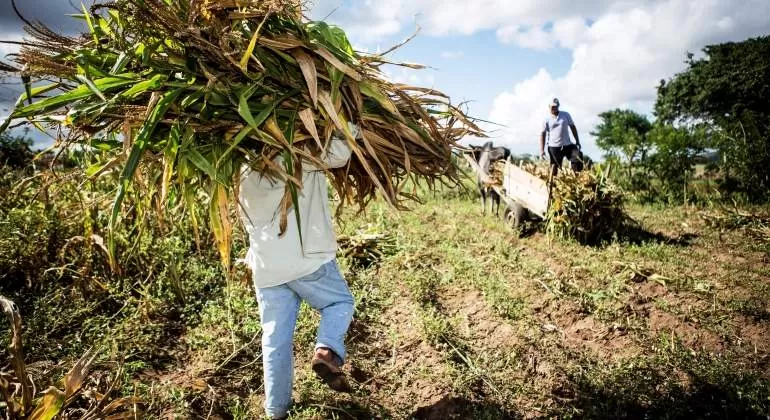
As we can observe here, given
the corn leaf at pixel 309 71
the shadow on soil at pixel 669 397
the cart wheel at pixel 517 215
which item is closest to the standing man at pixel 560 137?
the cart wheel at pixel 517 215

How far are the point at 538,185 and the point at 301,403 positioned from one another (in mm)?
4057

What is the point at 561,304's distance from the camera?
11.6 feet

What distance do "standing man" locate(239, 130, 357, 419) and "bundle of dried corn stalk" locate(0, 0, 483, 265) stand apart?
0.39 feet

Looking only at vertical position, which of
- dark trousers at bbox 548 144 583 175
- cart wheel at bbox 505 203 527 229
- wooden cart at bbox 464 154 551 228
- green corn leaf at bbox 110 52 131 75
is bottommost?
cart wheel at bbox 505 203 527 229

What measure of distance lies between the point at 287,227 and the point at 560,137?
5798 mm

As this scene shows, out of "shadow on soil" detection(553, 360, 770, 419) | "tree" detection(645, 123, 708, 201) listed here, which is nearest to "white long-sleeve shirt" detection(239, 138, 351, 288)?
"shadow on soil" detection(553, 360, 770, 419)

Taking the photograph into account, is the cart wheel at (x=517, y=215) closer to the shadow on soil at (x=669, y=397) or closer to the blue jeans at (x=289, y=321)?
the shadow on soil at (x=669, y=397)

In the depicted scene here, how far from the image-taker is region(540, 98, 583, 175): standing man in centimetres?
682

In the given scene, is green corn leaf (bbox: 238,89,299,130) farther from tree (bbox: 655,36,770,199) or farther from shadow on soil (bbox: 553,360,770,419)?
tree (bbox: 655,36,770,199)

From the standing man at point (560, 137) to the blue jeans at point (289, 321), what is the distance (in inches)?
220

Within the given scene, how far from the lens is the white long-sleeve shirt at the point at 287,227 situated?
2.02m

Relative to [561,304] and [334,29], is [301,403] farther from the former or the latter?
[561,304]

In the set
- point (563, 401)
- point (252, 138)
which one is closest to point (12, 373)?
point (252, 138)

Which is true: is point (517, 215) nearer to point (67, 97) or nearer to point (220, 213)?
point (220, 213)
